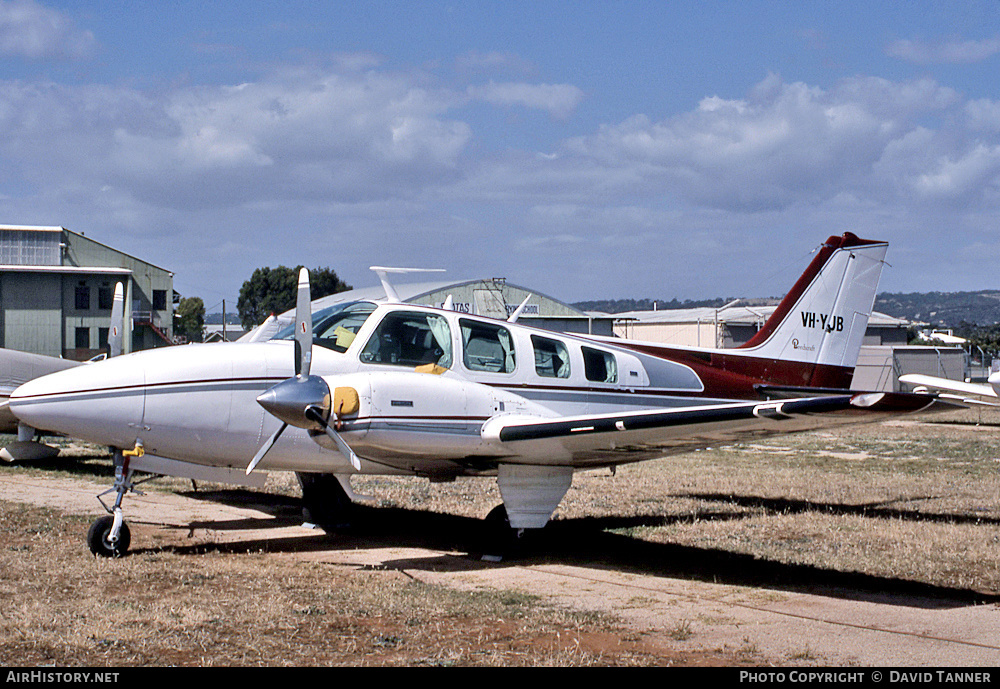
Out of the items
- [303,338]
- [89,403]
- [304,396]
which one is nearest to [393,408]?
[304,396]

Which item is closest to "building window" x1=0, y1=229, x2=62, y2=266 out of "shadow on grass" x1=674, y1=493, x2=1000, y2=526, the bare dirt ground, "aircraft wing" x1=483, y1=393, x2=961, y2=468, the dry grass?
the bare dirt ground

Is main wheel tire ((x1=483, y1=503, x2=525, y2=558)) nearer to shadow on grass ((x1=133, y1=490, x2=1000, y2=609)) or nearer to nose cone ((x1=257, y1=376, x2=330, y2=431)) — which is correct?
shadow on grass ((x1=133, y1=490, x2=1000, y2=609))

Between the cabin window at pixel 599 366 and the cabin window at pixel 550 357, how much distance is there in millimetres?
348

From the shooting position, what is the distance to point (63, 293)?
5550 cm

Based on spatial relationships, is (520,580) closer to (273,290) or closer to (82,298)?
(82,298)

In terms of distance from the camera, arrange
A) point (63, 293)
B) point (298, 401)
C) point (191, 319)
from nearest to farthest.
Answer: point (298, 401) < point (63, 293) < point (191, 319)

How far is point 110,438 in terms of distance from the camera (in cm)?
955

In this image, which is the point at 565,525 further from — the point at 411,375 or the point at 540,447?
the point at 411,375

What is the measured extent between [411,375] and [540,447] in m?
1.62

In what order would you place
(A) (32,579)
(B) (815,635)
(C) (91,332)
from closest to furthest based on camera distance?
1. (B) (815,635)
2. (A) (32,579)
3. (C) (91,332)

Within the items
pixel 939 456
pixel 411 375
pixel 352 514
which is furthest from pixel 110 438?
pixel 939 456

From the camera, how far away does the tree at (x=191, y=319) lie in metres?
92.5

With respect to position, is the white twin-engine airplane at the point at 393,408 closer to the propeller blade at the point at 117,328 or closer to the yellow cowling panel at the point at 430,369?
the yellow cowling panel at the point at 430,369

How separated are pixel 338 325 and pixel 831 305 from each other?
27.7 ft
